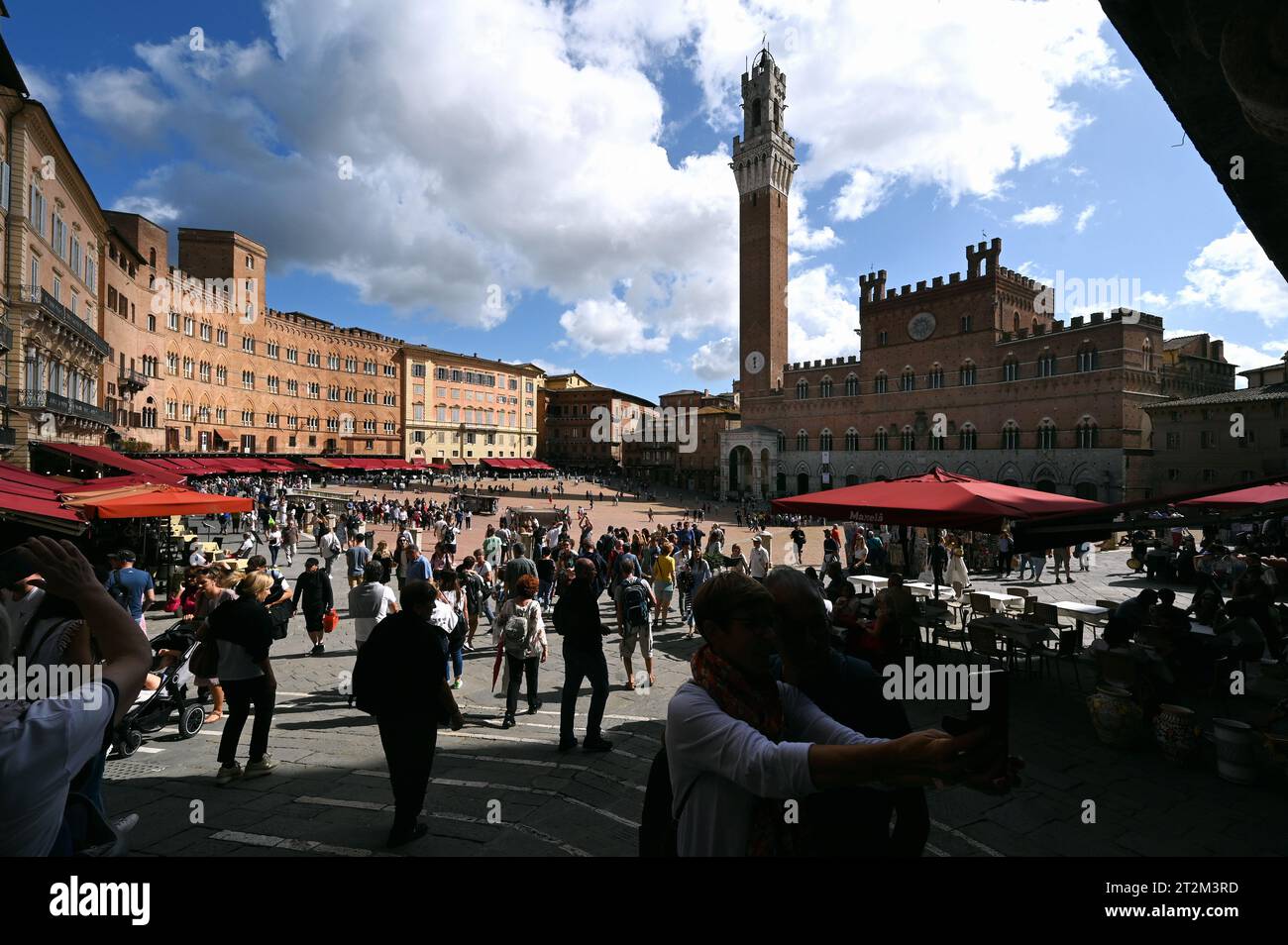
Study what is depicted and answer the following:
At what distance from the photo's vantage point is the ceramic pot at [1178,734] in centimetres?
484

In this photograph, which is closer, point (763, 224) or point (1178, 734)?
point (1178, 734)

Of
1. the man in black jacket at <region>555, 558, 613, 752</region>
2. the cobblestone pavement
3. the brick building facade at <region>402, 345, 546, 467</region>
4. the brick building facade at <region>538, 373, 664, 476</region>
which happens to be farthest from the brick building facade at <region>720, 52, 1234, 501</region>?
the man in black jacket at <region>555, 558, 613, 752</region>

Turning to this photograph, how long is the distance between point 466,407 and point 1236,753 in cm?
7173

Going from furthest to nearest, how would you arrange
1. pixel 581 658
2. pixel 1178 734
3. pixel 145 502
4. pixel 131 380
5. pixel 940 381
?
pixel 940 381 → pixel 131 380 → pixel 145 502 → pixel 581 658 → pixel 1178 734

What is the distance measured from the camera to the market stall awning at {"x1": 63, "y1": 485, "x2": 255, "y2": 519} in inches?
307

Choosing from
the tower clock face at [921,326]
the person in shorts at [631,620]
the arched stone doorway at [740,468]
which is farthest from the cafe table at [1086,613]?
the arched stone doorway at [740,468]

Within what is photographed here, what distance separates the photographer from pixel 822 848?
5.63 feet

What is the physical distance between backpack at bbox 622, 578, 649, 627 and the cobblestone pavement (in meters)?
0.95

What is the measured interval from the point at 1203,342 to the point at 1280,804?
5294 cm

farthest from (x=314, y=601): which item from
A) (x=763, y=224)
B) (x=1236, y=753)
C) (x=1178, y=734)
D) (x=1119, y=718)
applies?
(x=763, y=224)

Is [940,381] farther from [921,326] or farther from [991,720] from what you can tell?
[991,720]

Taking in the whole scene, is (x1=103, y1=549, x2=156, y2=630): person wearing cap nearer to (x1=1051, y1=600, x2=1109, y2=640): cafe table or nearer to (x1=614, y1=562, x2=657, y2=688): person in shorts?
(x1=614, y1=562, x2=657, y2=688): person in shorts

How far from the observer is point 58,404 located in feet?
72.1
